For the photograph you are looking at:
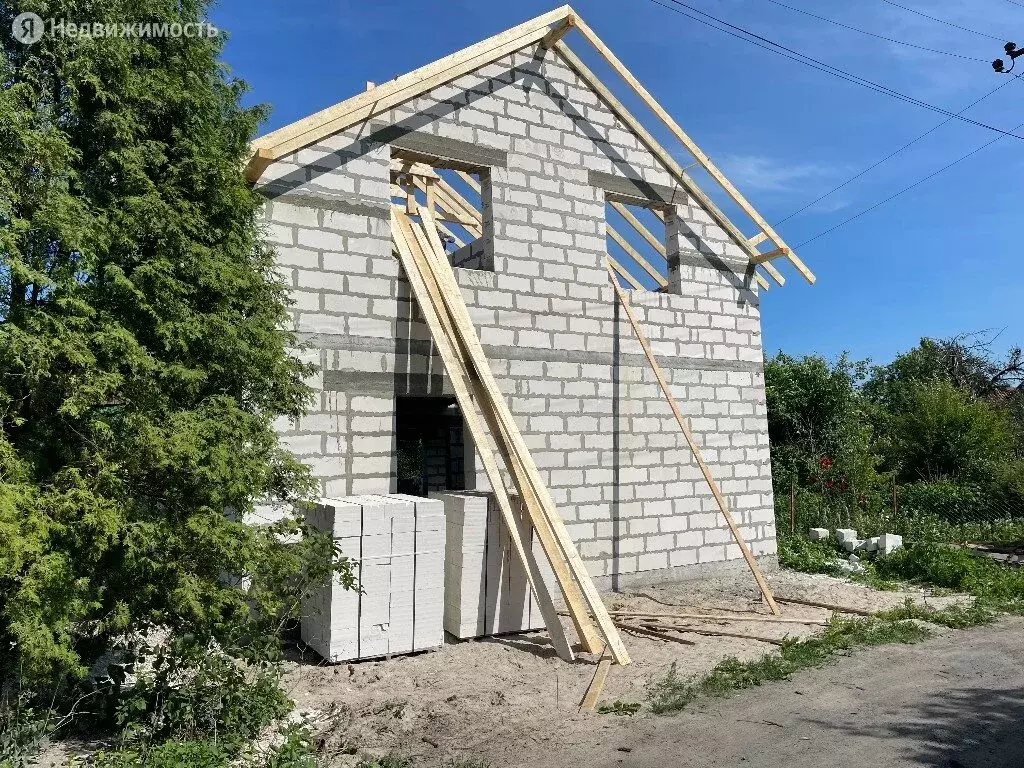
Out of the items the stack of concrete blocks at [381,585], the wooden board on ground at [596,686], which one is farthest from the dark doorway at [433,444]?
the wooden board on ground at [596,686]

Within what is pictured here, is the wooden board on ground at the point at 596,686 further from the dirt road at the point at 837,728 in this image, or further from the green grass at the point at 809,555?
the green grass at the point at 809,555

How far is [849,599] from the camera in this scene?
8.89m

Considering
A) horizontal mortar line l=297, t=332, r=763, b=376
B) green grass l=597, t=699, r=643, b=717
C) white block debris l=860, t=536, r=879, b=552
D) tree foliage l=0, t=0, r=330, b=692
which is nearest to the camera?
tree foliage l=0, t=0, r=330, b=692

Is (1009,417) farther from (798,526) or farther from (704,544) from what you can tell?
(704,544)

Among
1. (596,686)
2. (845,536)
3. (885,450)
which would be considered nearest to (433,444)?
(845,536)

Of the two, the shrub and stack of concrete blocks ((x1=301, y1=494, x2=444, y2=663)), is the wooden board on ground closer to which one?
stack of concrete blocks ((x1=301, y1=494, x2=444, y2=663))

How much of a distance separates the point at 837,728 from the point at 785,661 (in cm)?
147

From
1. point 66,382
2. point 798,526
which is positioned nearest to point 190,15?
point 66,382

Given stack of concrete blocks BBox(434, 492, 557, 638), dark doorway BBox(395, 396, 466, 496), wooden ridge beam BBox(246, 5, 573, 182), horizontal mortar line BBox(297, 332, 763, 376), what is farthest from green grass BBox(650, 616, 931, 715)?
dark doorway BBox(395, 396, 466, 496)

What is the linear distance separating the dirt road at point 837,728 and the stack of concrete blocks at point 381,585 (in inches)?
75.4

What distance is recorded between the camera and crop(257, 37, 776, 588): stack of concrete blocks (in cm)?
753

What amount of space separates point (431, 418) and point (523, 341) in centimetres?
459

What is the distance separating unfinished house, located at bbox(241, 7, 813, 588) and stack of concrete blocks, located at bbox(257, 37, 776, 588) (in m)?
0.02

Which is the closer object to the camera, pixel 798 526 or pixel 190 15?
pixel 190 15
